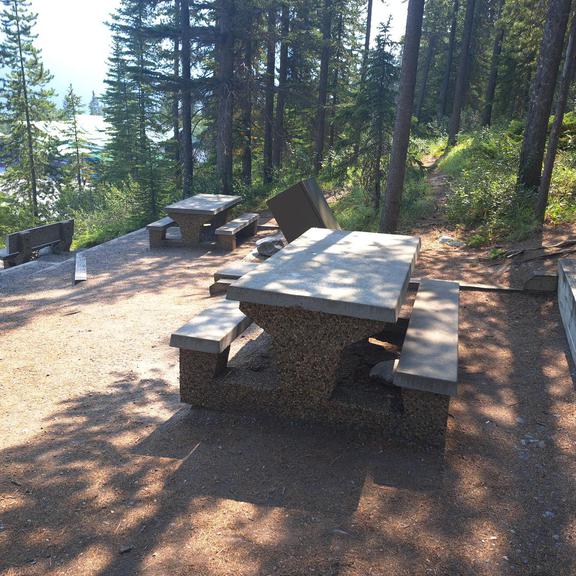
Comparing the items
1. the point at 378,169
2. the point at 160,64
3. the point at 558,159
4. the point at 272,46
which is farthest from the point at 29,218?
the point at 558,159

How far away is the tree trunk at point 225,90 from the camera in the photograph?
645 inches

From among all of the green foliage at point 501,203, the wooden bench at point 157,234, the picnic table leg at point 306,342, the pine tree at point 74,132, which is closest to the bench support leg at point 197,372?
the picnic table leg at point 306,342

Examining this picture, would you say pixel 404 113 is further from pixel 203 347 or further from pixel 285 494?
pixel 285 494

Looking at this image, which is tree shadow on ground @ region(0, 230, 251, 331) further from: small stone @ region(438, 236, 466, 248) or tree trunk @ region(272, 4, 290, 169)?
tree trunk @ region(272, 4, 290, 169)

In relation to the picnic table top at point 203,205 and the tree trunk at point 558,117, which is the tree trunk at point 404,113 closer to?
the tree trunk at point 558,117

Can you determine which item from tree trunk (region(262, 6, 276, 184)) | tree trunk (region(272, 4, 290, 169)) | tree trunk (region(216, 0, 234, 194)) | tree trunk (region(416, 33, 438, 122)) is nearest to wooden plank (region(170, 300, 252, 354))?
tree trunk (region(216, 0, 234, 194))

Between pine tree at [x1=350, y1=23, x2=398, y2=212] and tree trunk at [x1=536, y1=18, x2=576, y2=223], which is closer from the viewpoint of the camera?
tree trunk at [x1=536, y1=18, x2=576, y2=223]

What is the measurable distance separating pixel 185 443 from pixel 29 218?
1198 inches

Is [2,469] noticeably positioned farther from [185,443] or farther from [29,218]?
[29,218]

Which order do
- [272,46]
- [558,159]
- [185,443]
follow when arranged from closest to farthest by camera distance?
[185,443] < [558,159] < [272,46]

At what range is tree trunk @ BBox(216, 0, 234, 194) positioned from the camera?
1638cm

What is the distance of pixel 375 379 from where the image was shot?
4441 mm

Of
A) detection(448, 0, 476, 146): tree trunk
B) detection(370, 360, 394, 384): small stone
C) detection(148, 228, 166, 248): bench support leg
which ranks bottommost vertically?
detection(148, 228, 166, 248): bench support leg

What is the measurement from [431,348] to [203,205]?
8.91 m
